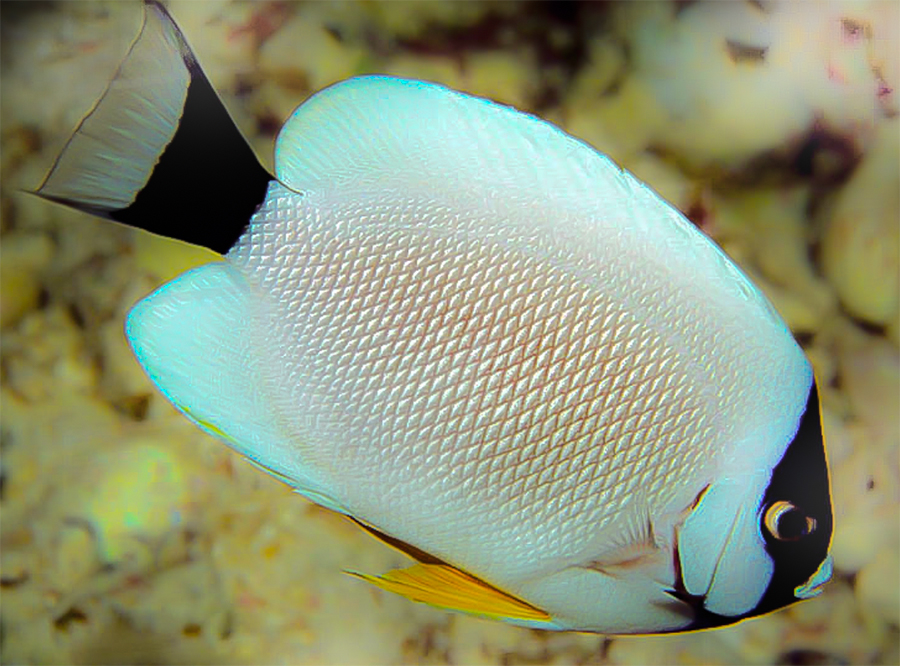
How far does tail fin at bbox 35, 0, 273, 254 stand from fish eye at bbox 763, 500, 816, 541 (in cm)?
52

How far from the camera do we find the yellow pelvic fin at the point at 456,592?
63 cm

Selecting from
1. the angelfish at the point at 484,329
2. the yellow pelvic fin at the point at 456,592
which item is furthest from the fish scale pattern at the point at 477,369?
the yellow pelvic fin at the point at 456,592

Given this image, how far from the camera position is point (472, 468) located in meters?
0.54

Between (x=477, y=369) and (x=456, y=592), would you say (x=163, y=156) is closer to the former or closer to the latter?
(x=477, y=369)

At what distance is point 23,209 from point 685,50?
89 cm

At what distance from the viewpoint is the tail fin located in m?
0.54

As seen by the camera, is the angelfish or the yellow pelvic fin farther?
the yellow pelvic fin

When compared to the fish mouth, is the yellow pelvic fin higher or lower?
lower

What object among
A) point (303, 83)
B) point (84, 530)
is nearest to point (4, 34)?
point (303, 83)

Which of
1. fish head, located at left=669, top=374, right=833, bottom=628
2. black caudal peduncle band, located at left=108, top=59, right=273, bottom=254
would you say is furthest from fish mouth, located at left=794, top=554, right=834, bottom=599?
black caudal peduncle band, located at left=108, top=59, right=273, bottom=254

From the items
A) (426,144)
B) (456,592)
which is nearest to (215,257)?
(426,144)

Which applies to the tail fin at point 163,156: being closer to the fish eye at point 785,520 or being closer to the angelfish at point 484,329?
the angelfish at point 484,329

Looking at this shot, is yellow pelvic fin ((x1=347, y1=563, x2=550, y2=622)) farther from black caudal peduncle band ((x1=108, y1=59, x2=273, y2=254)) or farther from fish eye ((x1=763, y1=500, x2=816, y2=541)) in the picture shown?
black caudal peduncle band ((x1=108, y1=59, x2=273, y2=254))

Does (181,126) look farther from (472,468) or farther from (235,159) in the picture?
(472,468)
